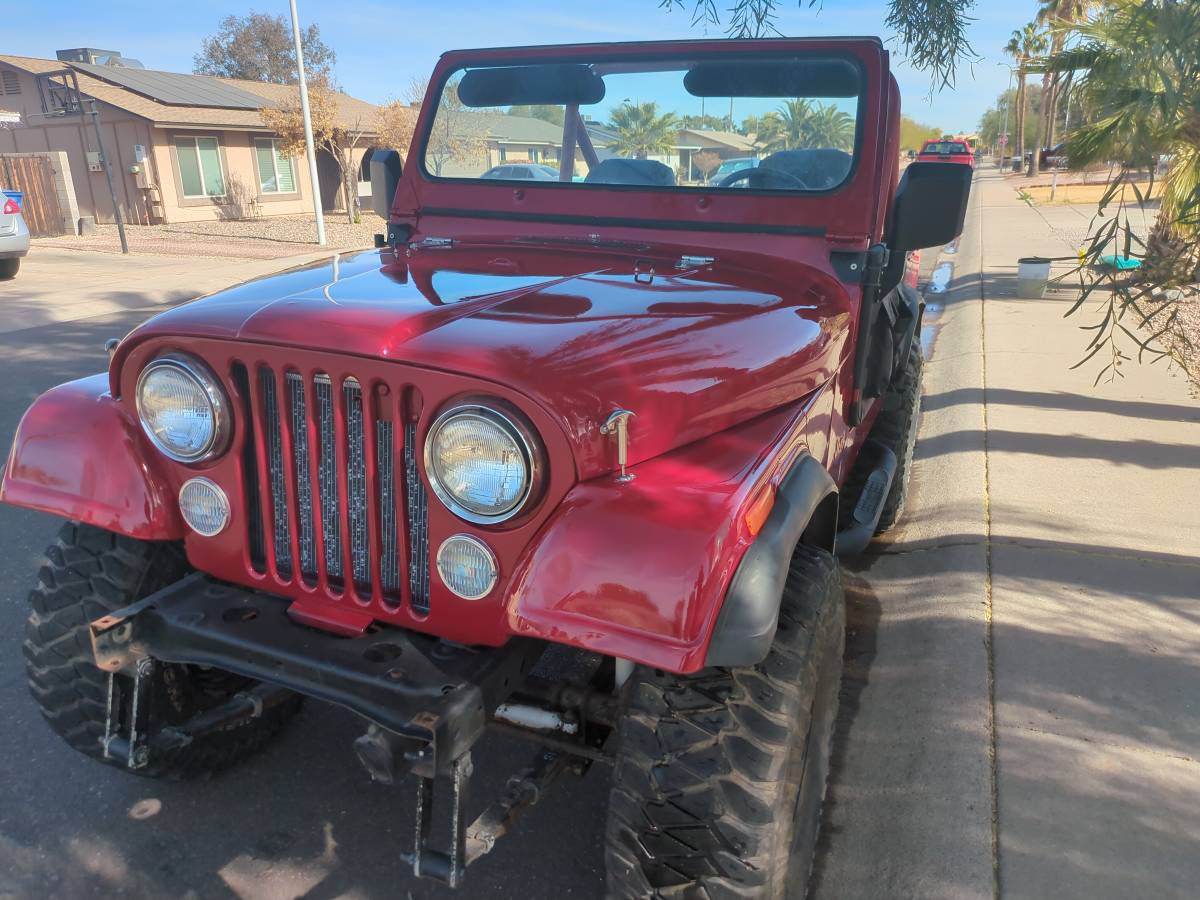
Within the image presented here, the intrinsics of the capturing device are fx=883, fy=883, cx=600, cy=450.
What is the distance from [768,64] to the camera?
3.01 meters

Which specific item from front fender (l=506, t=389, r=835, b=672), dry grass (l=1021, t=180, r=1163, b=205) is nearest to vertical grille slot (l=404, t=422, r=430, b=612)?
front fender (l=506, t=389, r=835, b=672)

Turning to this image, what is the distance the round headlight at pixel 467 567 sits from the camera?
1.72 metres

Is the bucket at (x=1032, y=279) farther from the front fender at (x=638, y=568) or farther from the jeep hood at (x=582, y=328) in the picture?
the front fender at (x=638, y=568)

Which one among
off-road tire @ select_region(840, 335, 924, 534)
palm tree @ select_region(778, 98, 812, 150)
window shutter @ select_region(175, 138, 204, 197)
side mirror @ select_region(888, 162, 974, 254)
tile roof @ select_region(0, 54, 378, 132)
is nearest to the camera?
side mirror @ select_region(888, 162, 974, 254)

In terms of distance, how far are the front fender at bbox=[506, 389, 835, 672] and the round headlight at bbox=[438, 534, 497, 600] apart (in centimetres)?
12

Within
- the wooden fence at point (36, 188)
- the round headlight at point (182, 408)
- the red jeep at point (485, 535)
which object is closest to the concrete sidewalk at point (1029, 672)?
the red jeep at point (485, 535)

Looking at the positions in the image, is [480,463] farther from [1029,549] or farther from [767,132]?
[1029,549]

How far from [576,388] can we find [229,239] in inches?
721

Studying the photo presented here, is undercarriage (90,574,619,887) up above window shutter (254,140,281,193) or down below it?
below

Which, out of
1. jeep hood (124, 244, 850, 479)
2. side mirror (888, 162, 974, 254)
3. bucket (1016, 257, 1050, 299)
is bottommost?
bucket (1016, 257, 1050, 299)

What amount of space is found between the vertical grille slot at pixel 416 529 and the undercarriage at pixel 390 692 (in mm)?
98

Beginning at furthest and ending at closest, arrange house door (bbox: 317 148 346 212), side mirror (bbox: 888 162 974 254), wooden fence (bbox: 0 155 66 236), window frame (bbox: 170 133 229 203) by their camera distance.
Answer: house door (bbox: 317 148 346 212) → window frame (bbox: 170 133 229 203) → wooden fence (bbox: 0 155 66 236) → side mirror (bbox: 888 162 974 254)

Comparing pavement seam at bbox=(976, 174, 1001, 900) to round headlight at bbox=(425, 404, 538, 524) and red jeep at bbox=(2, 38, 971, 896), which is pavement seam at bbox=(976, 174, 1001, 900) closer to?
red jeep at bbox=(2, 38, 971, 896)

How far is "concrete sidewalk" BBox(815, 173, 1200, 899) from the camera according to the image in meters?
2.25
